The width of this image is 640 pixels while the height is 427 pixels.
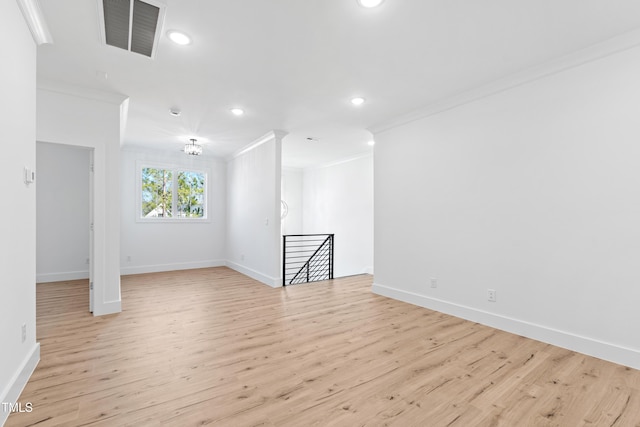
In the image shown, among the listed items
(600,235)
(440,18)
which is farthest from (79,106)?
(600,235)

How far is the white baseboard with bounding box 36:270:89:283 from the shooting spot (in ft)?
17.3

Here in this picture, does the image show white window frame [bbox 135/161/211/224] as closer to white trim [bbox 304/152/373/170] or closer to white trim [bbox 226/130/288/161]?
white trim [bbox 226/130/288/161]

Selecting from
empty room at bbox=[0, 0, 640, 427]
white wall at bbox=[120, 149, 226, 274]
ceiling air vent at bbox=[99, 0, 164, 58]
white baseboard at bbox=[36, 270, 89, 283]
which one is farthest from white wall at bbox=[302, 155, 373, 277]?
white baseboard at bbox=[36, 270, 89, 283]

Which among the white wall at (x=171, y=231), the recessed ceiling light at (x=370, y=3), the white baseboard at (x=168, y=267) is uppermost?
the recessed ceiling light at (x=370, y=3)

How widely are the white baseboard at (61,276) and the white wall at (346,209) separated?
17.5 ft

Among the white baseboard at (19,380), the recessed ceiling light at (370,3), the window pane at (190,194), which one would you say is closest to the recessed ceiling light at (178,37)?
the recessed ceiling light at (370,3)

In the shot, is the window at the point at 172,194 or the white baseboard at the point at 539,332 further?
the window at the point at 172,194

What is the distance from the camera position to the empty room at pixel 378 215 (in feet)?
6.29

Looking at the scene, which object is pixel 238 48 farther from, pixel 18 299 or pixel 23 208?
pixel 18 299

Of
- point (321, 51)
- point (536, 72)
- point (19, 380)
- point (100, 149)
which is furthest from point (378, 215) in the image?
point (19, 380)

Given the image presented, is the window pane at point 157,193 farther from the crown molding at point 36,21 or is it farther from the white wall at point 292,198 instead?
the crown molding at point 36,21

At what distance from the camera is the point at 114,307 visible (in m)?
3.63

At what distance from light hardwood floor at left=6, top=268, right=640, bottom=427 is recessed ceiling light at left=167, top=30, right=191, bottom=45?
2.68m

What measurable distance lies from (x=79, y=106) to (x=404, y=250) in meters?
4.48
